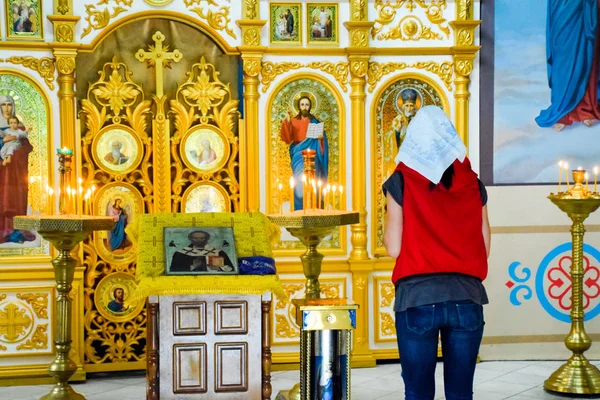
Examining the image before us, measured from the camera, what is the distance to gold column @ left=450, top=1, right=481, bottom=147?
725 centimetres

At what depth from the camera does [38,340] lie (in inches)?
271

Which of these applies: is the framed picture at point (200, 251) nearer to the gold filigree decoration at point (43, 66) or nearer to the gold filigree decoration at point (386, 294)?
the gold filigree decoration at point (43, 66)

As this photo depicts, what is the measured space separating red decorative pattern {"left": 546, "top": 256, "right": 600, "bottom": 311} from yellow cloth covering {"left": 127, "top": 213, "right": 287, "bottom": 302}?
8.95 ft

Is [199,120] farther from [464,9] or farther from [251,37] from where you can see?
[464,9]

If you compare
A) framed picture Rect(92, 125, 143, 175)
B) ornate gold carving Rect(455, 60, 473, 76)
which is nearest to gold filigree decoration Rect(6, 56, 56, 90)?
framed picture Rect(92, 125, 143, 175)

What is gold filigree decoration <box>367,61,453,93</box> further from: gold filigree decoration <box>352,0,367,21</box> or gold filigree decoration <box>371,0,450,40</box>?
gold filigree decoration <box>352,0,367,21</box>

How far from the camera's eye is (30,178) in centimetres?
682

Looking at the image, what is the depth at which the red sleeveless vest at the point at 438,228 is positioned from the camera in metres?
3.52

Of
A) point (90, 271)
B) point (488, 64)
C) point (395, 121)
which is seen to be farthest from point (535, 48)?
point (90, 271)

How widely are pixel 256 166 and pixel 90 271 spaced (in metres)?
1.50

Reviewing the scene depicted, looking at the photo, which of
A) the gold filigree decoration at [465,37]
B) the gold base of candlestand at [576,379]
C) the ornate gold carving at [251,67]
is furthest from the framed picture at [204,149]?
the gold base of candlestand at [576,379]

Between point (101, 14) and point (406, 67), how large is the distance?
2397mm

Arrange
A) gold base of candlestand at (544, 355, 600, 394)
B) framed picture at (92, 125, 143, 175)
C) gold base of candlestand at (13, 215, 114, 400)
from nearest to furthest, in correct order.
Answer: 1. gold base of candlestand at (13, 215, 114, 400)
2. gold base of candlestand at (544, 355, 600, 394)
3. framed picture at (92, 125, 143, 175)

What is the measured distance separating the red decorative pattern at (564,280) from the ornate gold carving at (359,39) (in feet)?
7.78
